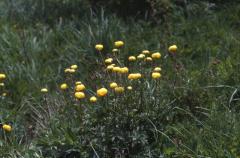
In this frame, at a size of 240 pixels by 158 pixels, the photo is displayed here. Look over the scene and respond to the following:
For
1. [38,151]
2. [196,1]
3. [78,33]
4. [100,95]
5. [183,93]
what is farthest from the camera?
[196,1]

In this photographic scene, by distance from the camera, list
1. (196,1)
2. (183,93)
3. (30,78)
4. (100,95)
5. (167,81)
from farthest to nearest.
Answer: (196,1), (30,78), (167,81), (183,93), (100,95)

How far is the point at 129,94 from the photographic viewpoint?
3947 millimetres

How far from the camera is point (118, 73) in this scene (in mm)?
4223

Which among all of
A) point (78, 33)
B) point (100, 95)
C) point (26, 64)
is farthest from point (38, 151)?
point (78, 33)

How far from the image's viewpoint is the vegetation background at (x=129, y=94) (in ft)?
12.6

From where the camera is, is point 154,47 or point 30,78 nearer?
point 30,78

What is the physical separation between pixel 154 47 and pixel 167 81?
1236 mm

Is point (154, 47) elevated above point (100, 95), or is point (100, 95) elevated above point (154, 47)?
point (100, 95)

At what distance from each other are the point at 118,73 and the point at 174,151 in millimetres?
835

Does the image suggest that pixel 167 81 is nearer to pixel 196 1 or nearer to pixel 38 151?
pixel 38 151

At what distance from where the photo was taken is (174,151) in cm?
374

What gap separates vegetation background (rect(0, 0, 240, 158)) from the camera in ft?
12.6

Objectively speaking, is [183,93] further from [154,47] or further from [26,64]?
[26,64]

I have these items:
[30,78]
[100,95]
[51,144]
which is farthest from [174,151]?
[30,78]
